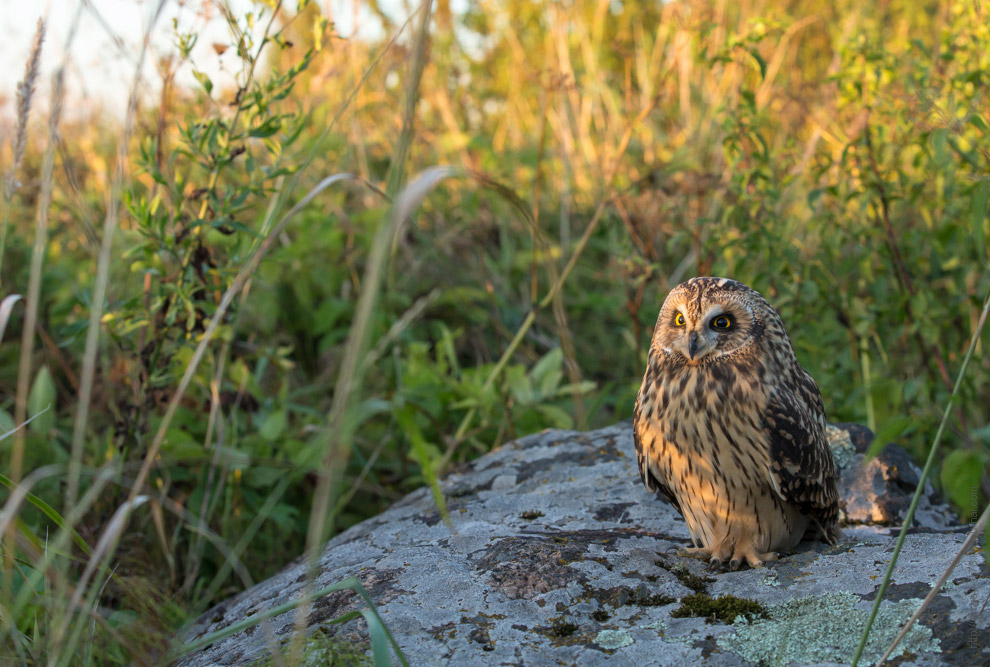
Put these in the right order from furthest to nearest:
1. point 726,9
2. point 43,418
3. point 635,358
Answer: point 726,9 → point 635,358 → point 43,418

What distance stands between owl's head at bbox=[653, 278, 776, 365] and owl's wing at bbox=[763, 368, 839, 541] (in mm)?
202

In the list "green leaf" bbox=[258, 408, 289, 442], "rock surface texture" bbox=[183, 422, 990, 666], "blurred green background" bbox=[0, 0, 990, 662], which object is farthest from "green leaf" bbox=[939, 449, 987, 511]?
"green leaf" bbox=[258, 408, 289, 442]

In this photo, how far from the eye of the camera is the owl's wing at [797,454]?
2.35 metres

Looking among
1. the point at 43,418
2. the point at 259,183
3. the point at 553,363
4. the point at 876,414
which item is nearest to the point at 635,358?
the point at 553,363

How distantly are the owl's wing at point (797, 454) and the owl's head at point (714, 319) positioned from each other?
0.20 metres

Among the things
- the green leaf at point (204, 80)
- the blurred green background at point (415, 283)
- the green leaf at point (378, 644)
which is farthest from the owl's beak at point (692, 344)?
the green leaf at point (204, 80)

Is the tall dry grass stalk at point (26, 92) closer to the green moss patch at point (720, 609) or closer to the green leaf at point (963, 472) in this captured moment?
the green moss patch at point (720, 609)

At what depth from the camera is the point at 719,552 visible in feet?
7.93

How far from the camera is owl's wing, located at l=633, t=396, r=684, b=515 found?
8.35 feet

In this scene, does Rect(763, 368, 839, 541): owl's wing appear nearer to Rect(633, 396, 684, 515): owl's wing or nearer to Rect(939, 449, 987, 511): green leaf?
Rect(633, 396, 684, 515): owl's wing

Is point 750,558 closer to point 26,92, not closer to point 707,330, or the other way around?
point 707,330

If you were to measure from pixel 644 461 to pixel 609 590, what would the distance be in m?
0.56

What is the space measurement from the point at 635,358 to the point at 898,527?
2.08 m

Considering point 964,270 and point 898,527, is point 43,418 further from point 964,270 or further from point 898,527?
point 964,270
